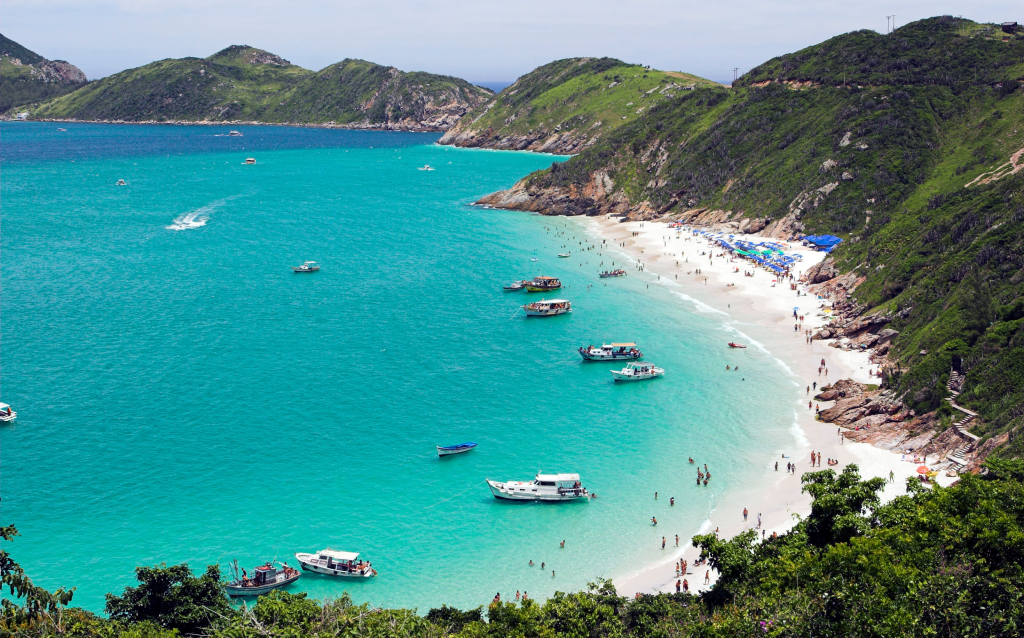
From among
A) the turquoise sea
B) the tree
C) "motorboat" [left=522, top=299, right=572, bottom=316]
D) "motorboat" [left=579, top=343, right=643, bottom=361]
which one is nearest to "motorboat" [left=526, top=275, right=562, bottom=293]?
the turquoise sea

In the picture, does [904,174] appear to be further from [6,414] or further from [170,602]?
[6,414]

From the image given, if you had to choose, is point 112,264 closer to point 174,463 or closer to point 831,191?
point 174,463

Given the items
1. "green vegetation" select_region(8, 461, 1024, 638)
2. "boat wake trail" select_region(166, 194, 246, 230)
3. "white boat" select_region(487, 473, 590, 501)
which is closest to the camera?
"green vegetation" select_region(8, 461, 1024, 638)

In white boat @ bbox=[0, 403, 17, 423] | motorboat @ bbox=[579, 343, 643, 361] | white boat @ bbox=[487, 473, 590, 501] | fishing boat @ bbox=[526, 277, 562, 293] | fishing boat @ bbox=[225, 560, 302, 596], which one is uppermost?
fishing boat @ bbox=[526, 277, 562, 293]

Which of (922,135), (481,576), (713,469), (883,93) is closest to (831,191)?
(922,135)

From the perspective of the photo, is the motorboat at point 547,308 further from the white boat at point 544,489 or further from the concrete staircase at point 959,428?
the concrete staircase at point 959,428

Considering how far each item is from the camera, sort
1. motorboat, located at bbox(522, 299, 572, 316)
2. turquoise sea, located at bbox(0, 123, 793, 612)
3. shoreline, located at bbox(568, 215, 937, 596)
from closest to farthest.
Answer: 1. turquoise sea, located at bbox(0, 123, 793, 612)
2. shoreline, located at bbox(568, 215, 937, 596)
3. motorboat, located at bbox(522, 299, 572, 316)

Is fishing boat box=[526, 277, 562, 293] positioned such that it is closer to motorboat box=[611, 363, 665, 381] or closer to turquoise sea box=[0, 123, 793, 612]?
turquoise sea box=[0, 123, 793, 612]

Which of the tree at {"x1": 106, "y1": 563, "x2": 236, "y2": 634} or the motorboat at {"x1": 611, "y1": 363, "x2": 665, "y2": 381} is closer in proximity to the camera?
the tree at {"x1": 106, "y1": 563, "x2": 236, "y2": 634}

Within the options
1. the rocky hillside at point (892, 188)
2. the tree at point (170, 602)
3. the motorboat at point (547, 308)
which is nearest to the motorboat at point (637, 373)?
the rocky hillside at point (892, 188)
